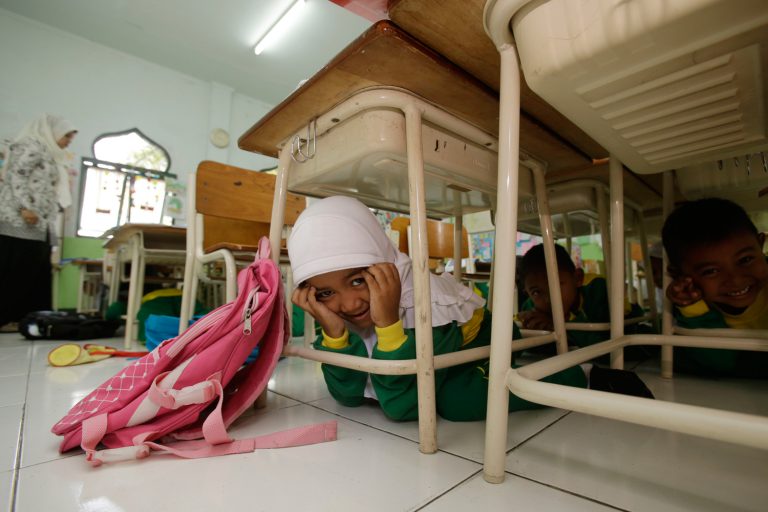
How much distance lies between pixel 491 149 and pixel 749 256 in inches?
28.4

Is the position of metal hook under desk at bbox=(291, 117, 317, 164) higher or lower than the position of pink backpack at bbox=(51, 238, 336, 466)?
higher

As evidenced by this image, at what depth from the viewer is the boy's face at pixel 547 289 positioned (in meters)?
1.36

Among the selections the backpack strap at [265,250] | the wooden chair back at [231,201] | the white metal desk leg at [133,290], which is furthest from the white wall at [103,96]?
the backpack strap at [265,250]

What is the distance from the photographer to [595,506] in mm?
447

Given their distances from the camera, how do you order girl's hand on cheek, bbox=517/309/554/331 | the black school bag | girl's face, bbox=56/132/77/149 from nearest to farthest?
girl's hand on cheek, bbox=517/309/554/331 < the black school bag < girl's face, bbox=56/132/77/149

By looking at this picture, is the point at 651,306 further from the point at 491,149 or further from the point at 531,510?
the point at 531,510

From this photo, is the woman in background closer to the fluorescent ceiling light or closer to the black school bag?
the black school bag

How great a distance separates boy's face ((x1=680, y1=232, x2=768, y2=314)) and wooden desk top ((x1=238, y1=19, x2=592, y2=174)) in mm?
494

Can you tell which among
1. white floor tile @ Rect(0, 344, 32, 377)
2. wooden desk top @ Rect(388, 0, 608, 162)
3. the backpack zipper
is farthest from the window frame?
wooden desk top @ Rect(388, 0, 608, 162)

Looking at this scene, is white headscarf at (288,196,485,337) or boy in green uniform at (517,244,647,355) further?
boy in green uniform at (517,244,647,355)

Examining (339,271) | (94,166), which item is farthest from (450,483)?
(94,166)

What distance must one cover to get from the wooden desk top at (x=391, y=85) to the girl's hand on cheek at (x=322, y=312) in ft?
1.16

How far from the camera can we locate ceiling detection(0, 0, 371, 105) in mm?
4102

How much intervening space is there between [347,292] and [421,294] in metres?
0.21
